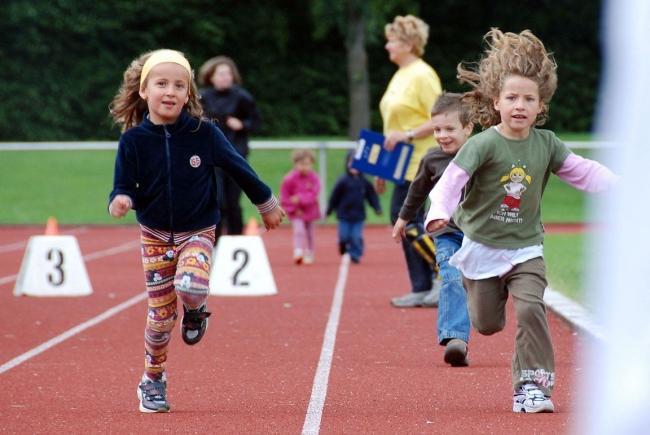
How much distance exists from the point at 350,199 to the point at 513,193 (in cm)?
1088

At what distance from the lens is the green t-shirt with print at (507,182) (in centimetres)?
531

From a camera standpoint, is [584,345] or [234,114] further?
[234,114]

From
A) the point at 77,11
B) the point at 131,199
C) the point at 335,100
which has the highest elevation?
the point at 131,199

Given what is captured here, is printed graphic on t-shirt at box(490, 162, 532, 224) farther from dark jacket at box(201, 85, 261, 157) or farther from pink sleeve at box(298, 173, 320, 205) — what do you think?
pink sleeve at box(298, 173, 320, 205)

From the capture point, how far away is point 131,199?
17.7 feet

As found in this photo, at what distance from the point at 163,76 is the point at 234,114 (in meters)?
7.99

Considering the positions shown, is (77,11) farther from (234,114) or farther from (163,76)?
(163,76)

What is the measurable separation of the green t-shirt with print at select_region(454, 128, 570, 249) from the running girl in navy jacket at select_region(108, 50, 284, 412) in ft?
2.88

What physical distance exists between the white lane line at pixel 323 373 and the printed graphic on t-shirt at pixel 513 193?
1108 mm

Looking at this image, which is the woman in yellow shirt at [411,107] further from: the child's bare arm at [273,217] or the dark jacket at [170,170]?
the dark jacket at [170,170]

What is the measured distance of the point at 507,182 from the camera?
5332mm

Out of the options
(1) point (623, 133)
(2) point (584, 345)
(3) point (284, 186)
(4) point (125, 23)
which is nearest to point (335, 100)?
(4) point (125, 23)

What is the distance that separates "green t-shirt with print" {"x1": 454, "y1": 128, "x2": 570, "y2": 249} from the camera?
5.31 m

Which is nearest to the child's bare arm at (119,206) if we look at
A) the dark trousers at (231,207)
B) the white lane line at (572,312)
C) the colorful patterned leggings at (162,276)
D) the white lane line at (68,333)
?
the colorful patterned leggings at (162,276)
